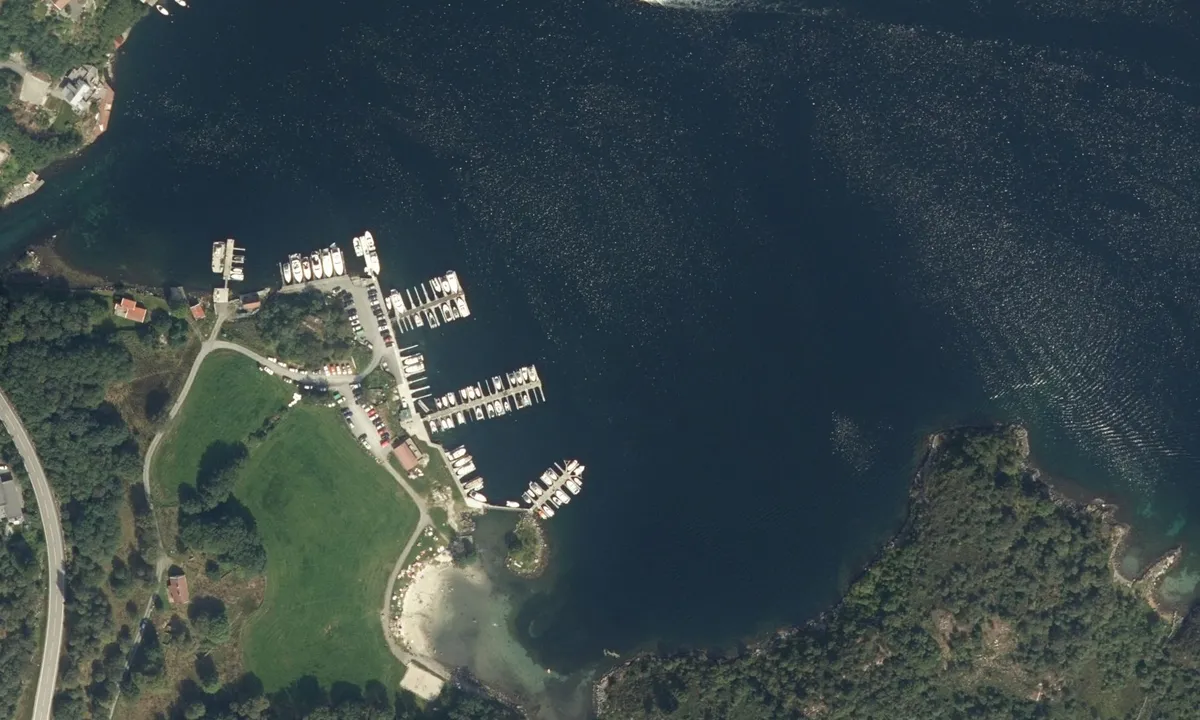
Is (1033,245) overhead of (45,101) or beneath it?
beneath

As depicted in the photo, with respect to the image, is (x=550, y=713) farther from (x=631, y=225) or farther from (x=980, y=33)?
(x=980, y=33)

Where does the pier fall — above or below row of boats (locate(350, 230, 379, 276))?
below

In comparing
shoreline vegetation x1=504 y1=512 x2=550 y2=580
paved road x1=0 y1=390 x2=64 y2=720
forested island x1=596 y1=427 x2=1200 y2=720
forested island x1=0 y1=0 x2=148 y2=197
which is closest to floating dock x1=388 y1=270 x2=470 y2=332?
shoreline vegetation x1=504 y1=512 x2=550 y2=580

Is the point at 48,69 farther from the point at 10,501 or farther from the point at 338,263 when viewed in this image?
the point at 10,501

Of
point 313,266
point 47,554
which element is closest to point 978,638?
point 313,266

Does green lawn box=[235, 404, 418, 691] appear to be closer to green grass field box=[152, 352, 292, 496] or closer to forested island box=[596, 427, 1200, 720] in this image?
green grass field box=[152, 352, 292, 496]

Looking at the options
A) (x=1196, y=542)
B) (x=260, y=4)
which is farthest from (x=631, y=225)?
(x=1196, y=542)
